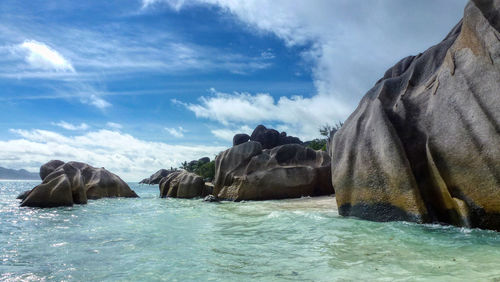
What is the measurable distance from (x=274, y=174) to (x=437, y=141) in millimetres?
14847

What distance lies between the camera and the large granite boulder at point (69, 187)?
17.7 metres


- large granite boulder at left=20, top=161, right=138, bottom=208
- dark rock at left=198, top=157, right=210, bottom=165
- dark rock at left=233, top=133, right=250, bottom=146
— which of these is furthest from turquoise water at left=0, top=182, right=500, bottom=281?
dark rock at left=198, top=157, right=210, bottom=165

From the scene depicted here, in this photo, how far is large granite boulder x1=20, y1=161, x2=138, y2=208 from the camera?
58.0 ft

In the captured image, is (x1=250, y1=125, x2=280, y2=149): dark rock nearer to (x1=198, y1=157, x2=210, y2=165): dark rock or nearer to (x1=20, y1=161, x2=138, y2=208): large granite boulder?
(x1=20, y1=161, x2=138, y2=208): large granite boulder

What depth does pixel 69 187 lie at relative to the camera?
18.3m

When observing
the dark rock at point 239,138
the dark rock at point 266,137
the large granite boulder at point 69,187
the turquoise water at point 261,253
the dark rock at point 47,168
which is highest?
the dark rock at point 266,137

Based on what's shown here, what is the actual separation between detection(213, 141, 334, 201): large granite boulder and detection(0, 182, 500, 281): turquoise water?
12.8 meters

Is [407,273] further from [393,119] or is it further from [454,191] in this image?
[393,119]

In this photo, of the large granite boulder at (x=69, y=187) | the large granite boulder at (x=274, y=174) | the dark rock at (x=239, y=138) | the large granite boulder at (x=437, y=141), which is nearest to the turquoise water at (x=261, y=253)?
the large granite boulder at (x=437, y=141)

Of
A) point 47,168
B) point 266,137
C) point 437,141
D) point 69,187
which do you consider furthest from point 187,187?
point 437,141

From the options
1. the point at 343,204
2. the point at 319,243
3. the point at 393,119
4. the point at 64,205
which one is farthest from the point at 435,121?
the point at 64,205

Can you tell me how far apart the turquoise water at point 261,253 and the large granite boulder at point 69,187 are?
→ 8741mm

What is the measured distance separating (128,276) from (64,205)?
15146mm

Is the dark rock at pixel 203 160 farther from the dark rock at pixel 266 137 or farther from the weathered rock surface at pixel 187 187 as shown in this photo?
the weathered rock surface at pixel 187 187
